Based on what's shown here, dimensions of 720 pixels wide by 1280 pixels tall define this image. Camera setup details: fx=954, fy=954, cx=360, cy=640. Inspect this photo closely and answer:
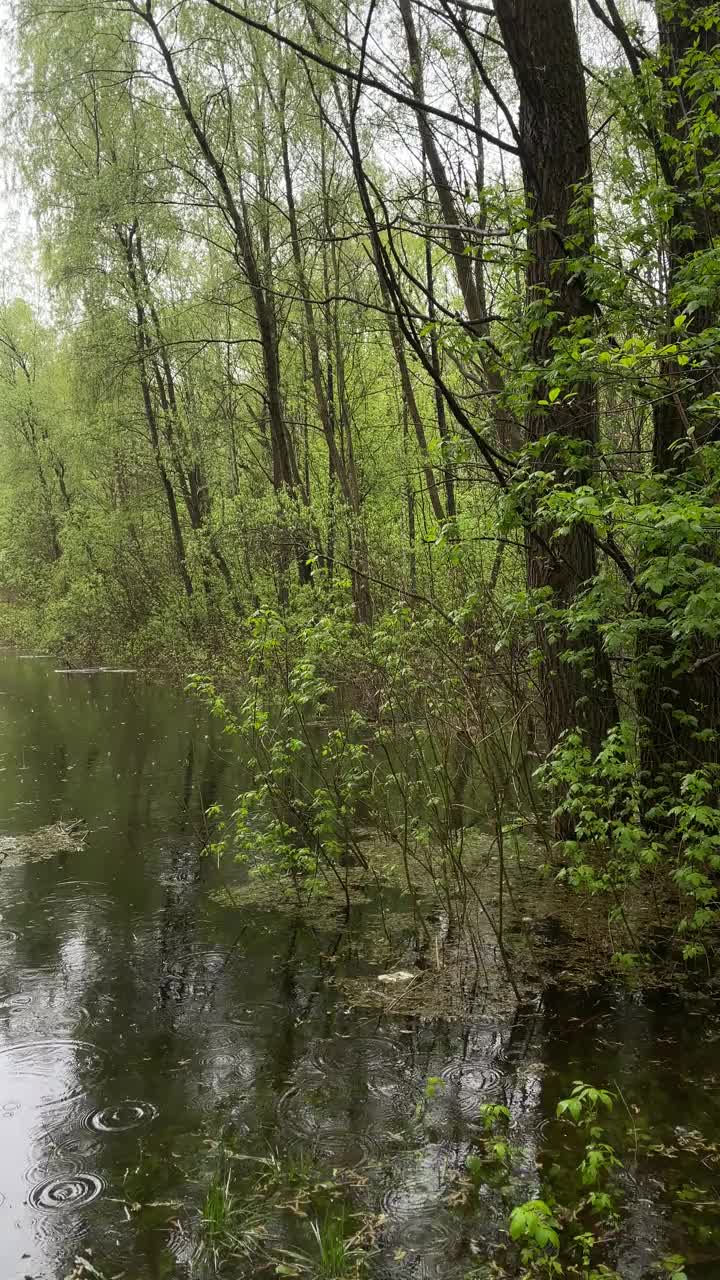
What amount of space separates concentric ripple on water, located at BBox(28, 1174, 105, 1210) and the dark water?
1 cm

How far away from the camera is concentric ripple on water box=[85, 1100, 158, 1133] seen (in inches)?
173

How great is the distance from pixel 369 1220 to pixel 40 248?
23098 millimetres

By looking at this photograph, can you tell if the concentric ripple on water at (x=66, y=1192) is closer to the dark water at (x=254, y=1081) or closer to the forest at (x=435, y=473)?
the dark water at (x=254, y=1081)

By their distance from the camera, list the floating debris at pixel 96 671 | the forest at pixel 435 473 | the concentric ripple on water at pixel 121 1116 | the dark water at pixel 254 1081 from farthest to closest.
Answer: the floating debris at pixel 96 671, the forest at pixel 435 473, the concentric ripple on water at pixel 121 1116, the dark water at pixel 254 1081

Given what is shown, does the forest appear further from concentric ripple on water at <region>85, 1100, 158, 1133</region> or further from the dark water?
concentric ripple on water at <region>85, 1100, 158, 1133</region>

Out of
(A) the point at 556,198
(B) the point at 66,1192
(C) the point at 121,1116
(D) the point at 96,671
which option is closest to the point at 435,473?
(A) the point at 556,198

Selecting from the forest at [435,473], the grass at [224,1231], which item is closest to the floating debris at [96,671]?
the forest at [435,473]

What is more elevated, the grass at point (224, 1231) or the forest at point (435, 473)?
the forest at point (435, 473)

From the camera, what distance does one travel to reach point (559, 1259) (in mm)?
3342

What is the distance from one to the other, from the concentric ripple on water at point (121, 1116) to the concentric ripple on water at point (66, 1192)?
371mm

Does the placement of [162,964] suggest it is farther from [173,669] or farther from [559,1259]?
[173,669]

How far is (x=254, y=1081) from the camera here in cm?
476

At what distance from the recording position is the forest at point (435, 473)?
17.9ft

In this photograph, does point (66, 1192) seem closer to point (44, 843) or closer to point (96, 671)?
point (44, 843)
